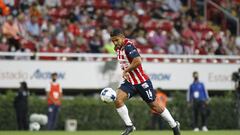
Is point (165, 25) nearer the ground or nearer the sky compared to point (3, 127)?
nearer the sky

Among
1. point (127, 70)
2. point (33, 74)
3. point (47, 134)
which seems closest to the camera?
point (127, 70)

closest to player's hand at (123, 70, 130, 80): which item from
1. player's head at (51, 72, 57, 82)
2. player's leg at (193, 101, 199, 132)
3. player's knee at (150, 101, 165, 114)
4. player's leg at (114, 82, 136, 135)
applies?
player's leg at (114, 82, 136, 135)

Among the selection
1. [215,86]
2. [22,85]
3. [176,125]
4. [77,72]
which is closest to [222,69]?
[215,86]

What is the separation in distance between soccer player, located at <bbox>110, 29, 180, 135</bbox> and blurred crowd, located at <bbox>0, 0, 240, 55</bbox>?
37.6ft

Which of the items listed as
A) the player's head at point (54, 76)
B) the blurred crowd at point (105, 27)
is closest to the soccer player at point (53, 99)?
the player's head at point (54, 76)

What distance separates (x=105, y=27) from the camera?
1246 inches

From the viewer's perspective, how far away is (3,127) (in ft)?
93.7

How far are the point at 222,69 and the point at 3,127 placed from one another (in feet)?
27.8

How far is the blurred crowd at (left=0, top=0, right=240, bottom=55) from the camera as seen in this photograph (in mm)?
29766

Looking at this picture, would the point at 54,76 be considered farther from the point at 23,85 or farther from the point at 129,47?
the point at 129,47

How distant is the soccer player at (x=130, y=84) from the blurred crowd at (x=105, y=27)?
11447 millimetres

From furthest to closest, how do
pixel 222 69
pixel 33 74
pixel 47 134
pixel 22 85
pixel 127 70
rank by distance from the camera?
1. pixel 222 69
2. pixel 33 74
3. pixel 22 85
4. pixel 47 134
5. pixel 127 70

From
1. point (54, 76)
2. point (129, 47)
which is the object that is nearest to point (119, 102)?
point (129, 47)

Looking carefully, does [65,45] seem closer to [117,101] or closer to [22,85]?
[22,85]
